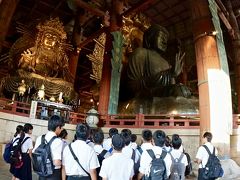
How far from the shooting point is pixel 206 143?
3.30 meters

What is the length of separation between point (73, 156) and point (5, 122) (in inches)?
219

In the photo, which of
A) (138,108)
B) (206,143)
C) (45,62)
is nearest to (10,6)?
(45,62)

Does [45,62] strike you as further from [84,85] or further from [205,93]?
[205,93]

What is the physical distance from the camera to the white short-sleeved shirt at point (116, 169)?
204cm

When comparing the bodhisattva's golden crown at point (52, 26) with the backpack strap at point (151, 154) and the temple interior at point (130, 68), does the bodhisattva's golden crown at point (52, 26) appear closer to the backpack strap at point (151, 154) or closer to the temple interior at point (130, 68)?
the temple interior at point (130, 68)

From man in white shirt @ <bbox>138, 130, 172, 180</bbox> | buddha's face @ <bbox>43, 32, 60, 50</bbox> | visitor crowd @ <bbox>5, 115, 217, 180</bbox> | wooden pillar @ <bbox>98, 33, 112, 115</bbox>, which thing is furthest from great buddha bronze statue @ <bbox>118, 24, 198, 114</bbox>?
man in white shirt @ <bbox>138, 130, 172, 180</bbox>

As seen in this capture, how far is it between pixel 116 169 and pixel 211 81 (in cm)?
517

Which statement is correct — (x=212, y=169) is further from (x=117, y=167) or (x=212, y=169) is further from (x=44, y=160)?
(x=44, y=160)

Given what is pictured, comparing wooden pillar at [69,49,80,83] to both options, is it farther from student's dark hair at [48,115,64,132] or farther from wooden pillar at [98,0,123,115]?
student's dark hair at [48,115,64,132]

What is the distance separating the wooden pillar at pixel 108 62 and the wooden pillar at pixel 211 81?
321 cm

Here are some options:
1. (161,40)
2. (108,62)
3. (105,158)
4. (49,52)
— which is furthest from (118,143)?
(49,52)

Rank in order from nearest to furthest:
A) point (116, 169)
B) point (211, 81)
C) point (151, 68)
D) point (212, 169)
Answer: point (116, 169) < point (212, 169) < point (211, 81) < point (151, 68)

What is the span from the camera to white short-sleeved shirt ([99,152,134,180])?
6.70 feet

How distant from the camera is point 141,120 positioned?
26.0 feet
